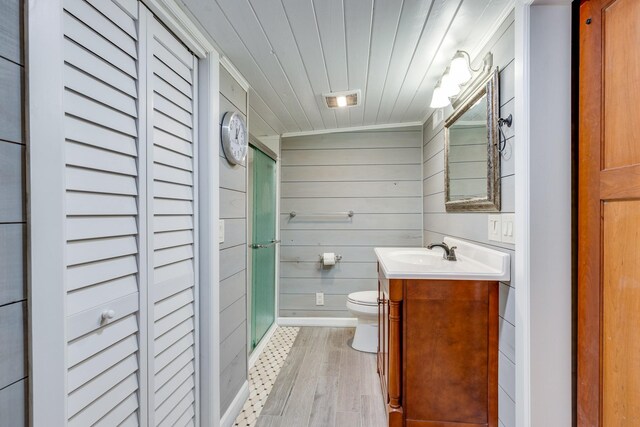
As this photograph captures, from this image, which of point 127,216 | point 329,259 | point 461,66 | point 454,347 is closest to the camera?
point 127,216

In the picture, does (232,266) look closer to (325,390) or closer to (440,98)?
(325,390)

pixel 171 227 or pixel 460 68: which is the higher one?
pixel 460 68

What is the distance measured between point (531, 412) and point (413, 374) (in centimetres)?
48

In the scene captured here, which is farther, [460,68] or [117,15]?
[460,68]

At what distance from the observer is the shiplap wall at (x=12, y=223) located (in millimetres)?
637

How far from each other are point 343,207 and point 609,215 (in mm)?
2287

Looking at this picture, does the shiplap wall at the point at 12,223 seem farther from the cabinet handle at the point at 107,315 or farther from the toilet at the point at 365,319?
the toilet at the point at 365,319

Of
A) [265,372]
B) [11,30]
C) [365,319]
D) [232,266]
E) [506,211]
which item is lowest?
[265,372]

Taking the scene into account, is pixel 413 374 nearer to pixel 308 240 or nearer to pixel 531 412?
pixel 531 412

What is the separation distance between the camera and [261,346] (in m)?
2.70

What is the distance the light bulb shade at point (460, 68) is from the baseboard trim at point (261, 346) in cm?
232

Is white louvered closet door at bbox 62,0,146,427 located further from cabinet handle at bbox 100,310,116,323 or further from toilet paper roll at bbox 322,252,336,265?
toilet paper roll at bbox 322,252,336,265

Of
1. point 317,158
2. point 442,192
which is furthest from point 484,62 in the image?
point 317,158

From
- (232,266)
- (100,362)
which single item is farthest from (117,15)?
(232,266)
